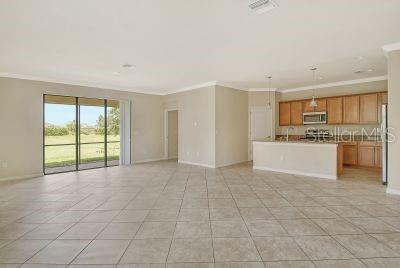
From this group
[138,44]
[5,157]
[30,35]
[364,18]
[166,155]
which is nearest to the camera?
[364,18]

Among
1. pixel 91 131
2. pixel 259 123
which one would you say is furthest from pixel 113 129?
pixel 259 123

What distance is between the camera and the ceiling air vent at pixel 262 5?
261 centimetres

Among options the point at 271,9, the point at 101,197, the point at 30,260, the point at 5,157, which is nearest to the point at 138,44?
the point at 271,9

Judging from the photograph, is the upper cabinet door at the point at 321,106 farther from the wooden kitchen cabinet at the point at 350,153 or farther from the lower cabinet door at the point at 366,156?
the lower cabinet door at the point at 366,156

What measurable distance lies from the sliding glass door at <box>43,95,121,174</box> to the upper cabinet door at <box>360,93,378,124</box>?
799 cm

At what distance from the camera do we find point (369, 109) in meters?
6.72

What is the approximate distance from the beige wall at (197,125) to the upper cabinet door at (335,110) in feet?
12.9

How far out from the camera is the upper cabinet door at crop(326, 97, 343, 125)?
726cm

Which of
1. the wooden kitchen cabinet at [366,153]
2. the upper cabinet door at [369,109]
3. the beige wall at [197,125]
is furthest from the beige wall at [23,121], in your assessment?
the wooden kitchen cabinet at [366,153]

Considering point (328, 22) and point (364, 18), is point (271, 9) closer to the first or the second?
point (328, 22)

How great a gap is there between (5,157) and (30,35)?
376 cm

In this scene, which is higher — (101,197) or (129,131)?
(129,131)

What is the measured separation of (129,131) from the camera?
8.09m

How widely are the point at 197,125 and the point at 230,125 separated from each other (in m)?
1.12
